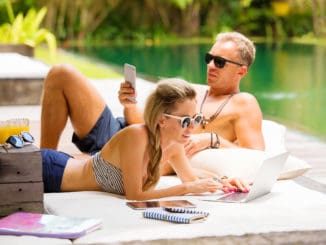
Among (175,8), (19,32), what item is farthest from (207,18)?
(19,32)

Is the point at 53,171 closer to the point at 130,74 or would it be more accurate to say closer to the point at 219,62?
the point at 130,74

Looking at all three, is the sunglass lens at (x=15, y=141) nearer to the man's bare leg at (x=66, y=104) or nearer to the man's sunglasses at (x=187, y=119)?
the man's sunglasses at (x=187, y=119)

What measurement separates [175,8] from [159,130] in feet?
67.5

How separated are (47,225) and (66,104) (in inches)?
56.6

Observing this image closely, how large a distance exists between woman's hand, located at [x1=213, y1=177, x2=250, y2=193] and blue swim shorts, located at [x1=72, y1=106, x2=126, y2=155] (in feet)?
2.87

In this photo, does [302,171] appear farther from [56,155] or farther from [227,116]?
[56,155]

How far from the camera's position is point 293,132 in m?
7.24

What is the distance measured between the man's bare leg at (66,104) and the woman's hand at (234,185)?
3.06ft

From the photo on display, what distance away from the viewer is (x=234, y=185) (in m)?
4.17

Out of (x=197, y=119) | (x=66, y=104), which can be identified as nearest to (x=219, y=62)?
(x=66, y=104)

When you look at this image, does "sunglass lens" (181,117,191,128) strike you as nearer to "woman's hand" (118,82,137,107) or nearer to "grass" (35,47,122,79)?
"woman's hand" (118,82,137,107)

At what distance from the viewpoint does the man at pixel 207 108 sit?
4641 millimetres

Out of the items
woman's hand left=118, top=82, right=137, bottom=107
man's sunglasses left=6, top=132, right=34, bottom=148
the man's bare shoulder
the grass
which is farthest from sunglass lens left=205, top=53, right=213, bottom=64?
the grass

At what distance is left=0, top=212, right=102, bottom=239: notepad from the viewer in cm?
335
